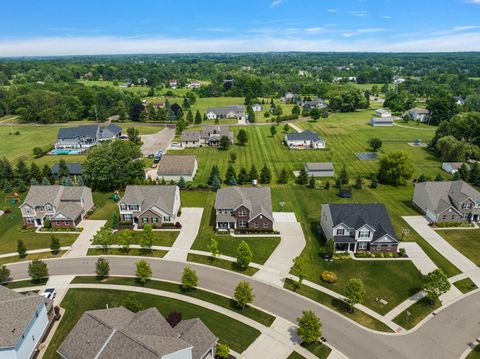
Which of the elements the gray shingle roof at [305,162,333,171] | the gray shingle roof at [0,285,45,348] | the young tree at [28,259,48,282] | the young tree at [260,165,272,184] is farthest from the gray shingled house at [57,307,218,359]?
the gray shingle roof at [305,162,333,171]

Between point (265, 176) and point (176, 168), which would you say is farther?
point (176, 168)

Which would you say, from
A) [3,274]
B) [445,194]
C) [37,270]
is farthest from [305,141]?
[3,274]

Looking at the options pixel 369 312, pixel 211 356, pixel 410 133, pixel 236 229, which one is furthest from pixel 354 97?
pixel 211 356

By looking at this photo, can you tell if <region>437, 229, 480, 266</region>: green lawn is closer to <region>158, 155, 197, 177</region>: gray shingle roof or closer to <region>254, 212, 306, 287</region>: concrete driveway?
<region>254, 212, 306, 287</region>: concrete driveway

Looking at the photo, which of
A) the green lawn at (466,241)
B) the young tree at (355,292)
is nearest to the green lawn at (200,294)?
the young tree at (355,292)

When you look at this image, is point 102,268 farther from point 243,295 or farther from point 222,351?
point 222,351

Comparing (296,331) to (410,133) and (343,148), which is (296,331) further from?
(410,133)
